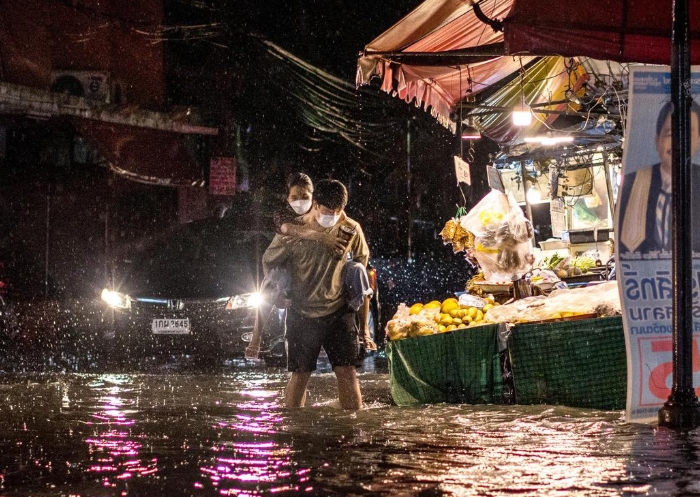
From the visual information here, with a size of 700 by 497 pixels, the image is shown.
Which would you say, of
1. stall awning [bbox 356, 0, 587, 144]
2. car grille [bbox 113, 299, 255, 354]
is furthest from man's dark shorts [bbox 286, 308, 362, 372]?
car grille [bbox 113, 299, 255, 354]

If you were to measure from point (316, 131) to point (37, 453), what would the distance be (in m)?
19.5

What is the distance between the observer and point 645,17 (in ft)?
24.0

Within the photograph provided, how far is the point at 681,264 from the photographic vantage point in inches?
249

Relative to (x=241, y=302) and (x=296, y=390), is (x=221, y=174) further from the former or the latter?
(x=296, y=390)

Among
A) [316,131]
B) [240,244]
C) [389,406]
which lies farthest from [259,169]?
[389,406]

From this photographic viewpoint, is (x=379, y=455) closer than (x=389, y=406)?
Yes

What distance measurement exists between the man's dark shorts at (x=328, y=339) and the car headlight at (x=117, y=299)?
633 centimetres

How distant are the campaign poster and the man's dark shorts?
7.34 feet

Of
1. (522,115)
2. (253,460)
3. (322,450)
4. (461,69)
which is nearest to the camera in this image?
(253,460)

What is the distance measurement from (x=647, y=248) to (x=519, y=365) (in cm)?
216

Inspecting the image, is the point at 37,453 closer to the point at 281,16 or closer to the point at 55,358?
the point at 55,358

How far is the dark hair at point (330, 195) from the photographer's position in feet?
23.9

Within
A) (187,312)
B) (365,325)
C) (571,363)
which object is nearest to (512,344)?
(571,363)

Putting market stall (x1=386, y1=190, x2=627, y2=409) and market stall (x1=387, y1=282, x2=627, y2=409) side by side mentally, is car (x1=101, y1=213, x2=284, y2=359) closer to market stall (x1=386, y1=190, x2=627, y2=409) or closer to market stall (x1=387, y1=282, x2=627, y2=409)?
market stall (x1=386, y1=190, x2=627, y2=409)
